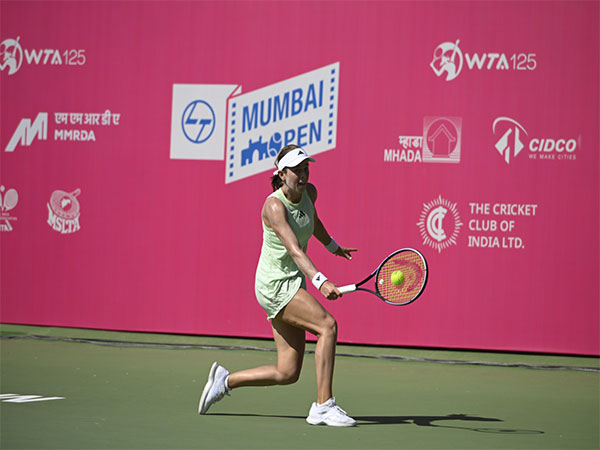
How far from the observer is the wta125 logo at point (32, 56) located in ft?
29.4

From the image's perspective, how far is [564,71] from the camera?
8.14m

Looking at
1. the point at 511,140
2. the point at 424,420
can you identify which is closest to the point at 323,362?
the point at 424,420

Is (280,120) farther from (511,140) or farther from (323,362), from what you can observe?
(323,362)

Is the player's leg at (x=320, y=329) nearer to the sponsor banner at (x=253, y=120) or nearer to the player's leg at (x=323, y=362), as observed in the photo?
the player's leg at (x=323, y=362)

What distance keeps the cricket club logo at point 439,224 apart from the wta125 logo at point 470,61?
3.55ft

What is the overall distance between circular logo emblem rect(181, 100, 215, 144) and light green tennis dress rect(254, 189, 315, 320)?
3610 millimetres

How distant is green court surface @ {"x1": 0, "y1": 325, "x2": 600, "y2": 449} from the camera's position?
15.3ft

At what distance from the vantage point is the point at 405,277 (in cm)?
524

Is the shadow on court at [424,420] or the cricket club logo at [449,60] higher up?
the cricket club logo at [449,60]

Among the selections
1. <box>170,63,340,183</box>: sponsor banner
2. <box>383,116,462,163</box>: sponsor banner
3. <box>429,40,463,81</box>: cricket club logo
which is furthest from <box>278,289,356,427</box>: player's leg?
<box>429,40,463,81</box>: cricket club logo

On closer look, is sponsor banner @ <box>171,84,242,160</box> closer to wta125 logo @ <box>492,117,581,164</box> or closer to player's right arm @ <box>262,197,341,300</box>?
wta125 logo @ <box>492,117,581,164</box>

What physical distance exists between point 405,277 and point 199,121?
13.1 ft

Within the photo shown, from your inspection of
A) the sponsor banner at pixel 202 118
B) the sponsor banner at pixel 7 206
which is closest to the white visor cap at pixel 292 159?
the sponsor banner at pixel 202 118

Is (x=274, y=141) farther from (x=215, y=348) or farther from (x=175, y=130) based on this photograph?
(x=215, y=348)
